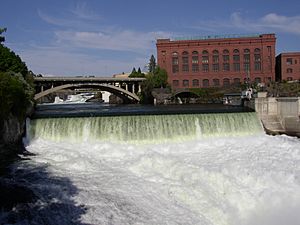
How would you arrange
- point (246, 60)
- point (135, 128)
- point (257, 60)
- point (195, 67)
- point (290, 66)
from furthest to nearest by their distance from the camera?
point (195, 67) < point (246, 60) < point (257, 60) < point (290, 66) < point (135, 128)

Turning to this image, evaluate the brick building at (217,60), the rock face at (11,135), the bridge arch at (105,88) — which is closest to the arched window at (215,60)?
the brick building at (217,60)

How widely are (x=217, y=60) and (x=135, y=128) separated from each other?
55886mm

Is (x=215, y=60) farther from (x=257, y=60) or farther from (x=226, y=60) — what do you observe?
(x=257, y=60)

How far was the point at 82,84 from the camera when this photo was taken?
60062mm

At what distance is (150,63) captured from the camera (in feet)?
401

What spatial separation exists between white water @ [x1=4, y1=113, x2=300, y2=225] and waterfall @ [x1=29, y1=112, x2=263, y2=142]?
5.56ft

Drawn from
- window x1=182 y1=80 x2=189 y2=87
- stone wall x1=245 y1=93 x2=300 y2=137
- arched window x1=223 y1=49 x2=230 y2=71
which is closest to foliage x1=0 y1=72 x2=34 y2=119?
stone wall x1=245 y1=93 x2=300 y2=137

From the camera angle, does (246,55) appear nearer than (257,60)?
No

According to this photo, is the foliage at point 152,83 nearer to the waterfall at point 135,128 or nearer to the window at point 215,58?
the window at point 215,58

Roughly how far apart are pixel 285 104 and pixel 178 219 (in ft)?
57.7

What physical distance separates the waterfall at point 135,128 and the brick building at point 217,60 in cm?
5197

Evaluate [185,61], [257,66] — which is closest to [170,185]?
[185,61]

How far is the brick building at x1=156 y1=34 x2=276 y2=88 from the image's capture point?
71375 mm

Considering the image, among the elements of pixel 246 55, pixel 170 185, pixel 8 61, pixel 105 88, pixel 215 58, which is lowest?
pixel 170 185
